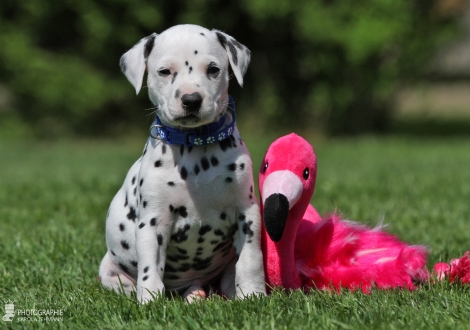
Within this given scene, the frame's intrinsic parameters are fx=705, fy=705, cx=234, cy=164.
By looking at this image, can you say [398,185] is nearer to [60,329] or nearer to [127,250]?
[127,250]

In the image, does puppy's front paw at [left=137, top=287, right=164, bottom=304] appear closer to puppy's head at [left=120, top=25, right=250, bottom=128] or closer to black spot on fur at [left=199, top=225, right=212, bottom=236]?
black spot on fur at [left=199, top=225, right=212, bottom=236]

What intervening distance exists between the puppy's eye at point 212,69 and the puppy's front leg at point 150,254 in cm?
89

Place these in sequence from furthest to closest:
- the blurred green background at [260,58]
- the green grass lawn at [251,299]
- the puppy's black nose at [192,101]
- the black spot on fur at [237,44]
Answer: the blurred green background at [260,58]
the black spot on fur at [237,44]
the puppy's black nose at [192,101]
the green grass lawn at [251,299]

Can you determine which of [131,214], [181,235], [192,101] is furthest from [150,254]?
[192,101]

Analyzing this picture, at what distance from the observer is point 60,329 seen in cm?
358

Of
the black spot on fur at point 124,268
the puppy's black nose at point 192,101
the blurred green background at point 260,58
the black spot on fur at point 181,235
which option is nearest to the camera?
the puppy's black nose at point 192,101

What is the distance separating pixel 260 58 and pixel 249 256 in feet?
54.0

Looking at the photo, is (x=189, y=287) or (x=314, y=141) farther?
(x=314, y=141)

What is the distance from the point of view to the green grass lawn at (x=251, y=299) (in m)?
3.53

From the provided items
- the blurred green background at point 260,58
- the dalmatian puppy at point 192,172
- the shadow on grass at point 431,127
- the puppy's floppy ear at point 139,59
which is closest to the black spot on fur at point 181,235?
the dalmatian puppy at point 192,172

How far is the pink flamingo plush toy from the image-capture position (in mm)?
3965

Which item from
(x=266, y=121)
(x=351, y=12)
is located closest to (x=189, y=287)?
(x=351, y=12)

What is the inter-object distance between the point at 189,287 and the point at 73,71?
16.4m

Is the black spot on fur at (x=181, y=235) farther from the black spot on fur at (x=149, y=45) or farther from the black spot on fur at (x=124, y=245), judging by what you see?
the black spot on fur at (x=149, y=45)
